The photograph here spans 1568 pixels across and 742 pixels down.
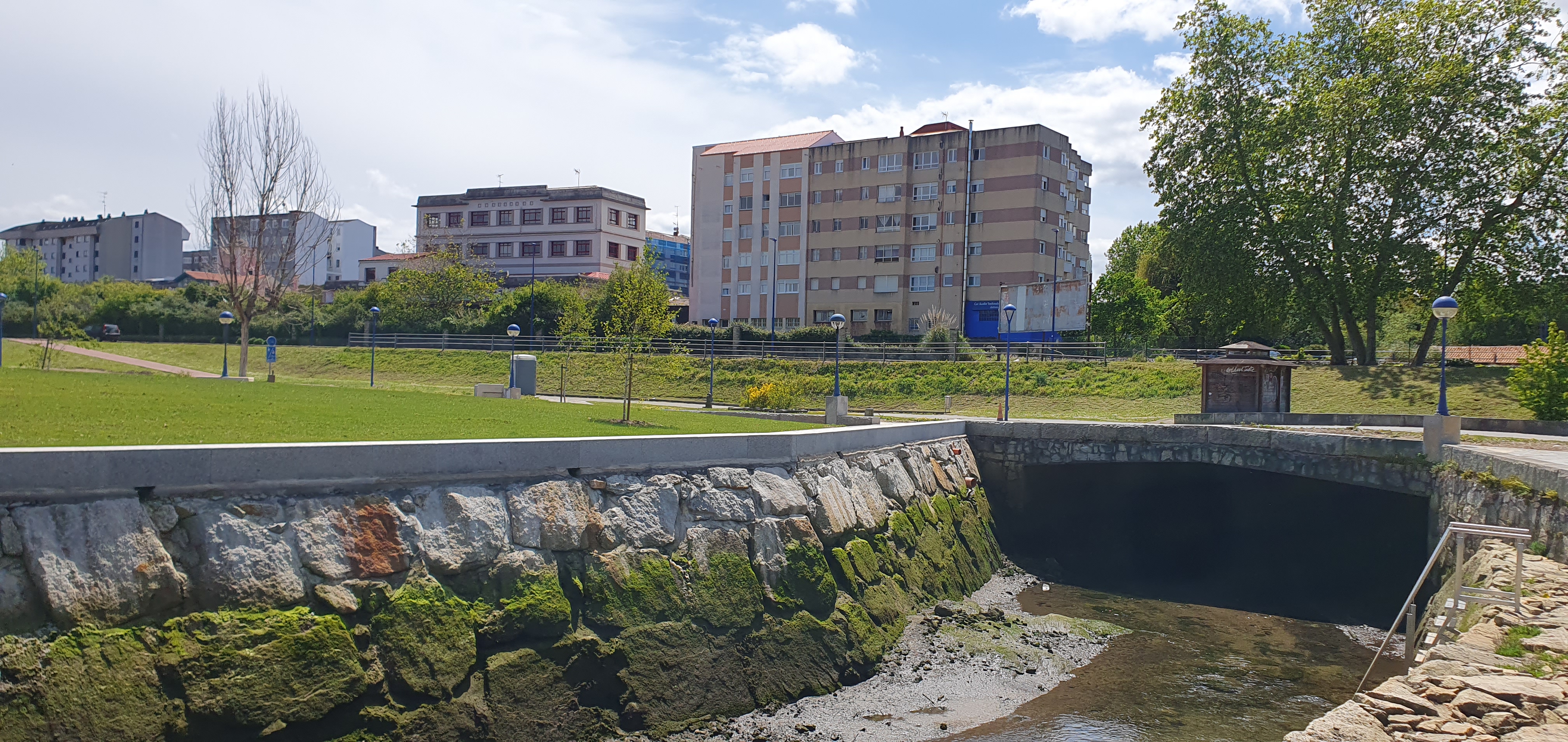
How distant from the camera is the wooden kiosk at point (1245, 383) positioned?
27422 millimetres

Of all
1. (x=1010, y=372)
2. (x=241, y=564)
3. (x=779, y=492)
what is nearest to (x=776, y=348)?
(x=1010, y=372)

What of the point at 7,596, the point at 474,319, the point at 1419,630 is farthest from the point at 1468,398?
the point at 474,319

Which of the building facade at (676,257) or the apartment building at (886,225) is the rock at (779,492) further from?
the building facade at (676,257)

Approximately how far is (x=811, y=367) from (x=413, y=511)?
38449 mm

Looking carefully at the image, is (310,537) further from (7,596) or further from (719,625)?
(719,625)

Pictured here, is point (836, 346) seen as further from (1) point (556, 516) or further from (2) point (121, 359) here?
(2) point (121, 359)

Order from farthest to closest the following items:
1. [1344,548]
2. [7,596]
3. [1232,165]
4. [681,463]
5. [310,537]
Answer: [1232,165], [1344,548], [681,463], [310,537], [7,596]

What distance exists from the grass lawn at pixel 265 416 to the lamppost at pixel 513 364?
243 inches

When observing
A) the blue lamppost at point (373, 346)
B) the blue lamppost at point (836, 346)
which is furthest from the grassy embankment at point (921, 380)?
the blue lamppost at point (836, 346)

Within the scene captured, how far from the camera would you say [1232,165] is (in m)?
38.9

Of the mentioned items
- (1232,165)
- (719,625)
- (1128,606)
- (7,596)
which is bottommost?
(1128,606)

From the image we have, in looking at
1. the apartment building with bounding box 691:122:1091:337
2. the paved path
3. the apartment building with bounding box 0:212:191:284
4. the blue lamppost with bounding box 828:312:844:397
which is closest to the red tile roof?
the apartment building with bounding box 691:122:1091:337

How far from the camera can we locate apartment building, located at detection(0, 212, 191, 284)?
376ft

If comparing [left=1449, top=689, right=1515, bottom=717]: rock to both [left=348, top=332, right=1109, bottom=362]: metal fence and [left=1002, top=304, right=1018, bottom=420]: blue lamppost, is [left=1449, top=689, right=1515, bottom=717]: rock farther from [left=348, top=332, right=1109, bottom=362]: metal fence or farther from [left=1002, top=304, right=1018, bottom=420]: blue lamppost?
[left=348, top=332, right=1109, bottom=362]: metal fence
